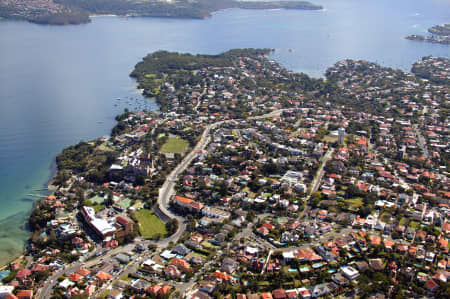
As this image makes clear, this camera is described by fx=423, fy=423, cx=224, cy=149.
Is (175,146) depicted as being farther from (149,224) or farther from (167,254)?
(167,254)

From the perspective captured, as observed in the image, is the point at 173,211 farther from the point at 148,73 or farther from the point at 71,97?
the point at 148,73

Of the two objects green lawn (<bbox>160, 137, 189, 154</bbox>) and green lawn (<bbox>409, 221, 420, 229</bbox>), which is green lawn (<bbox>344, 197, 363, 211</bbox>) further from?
green lawn (<bbox>160, 137, 189, 154</bbox>)

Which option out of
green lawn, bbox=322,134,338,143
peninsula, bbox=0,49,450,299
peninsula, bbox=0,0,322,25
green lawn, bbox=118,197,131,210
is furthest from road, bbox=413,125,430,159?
peninsula, bbox=0,0,322,25

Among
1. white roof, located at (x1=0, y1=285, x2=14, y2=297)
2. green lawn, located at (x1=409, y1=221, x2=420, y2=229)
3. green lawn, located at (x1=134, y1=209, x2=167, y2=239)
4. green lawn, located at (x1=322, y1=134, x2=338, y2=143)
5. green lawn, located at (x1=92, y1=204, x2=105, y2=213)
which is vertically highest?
green lawn, located at (x1=322, y1=134, x2=338, y2=143)

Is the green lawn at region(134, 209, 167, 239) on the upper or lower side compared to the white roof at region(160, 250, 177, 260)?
lower

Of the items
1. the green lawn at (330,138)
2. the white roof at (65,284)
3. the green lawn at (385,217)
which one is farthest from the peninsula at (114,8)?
the green lawn at (385,217)

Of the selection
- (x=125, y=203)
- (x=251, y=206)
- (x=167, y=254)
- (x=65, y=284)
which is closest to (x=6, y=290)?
(x=65, y=284)

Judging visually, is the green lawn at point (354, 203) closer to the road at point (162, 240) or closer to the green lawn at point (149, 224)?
the road at point (162, 240)
